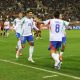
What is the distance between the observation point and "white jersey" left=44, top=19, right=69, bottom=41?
547 inches

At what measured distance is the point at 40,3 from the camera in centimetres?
6153

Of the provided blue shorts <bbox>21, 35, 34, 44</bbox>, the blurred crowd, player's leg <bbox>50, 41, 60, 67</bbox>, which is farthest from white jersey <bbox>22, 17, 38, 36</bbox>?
the blurred crowd

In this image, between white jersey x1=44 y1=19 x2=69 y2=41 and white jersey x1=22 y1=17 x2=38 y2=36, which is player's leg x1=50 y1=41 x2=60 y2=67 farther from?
white jersey x1=22 y1=17 x2=38 y2=36

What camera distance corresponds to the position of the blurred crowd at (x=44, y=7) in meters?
57.4

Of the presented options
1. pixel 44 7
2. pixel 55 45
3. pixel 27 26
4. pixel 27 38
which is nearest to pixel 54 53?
pixel 55 45

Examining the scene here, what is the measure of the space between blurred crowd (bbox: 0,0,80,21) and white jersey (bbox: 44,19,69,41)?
139 ft

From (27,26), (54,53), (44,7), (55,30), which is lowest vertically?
(54,53)

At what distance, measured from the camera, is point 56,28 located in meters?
Answer: 14.0

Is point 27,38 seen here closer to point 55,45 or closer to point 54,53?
point 55,45

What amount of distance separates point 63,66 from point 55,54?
3.98 ft

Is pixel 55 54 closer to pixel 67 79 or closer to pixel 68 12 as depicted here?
pixel 67 79

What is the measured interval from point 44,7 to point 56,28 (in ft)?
152

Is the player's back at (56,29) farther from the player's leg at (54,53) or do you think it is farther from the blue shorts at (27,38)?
the blue shorts at (27,38)

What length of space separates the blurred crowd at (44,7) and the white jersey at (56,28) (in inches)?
1665
